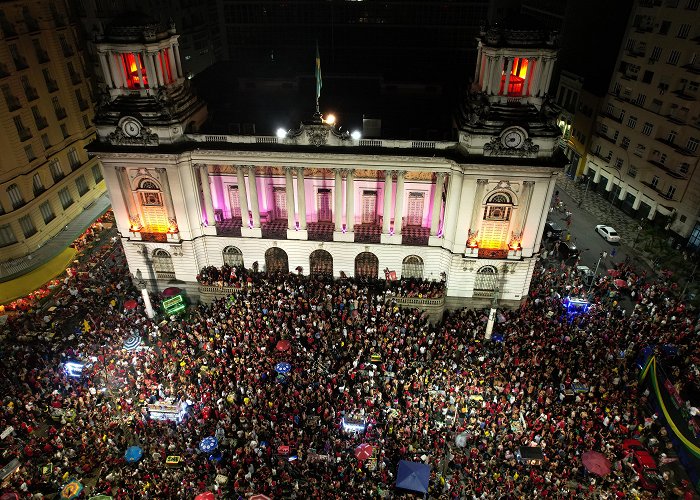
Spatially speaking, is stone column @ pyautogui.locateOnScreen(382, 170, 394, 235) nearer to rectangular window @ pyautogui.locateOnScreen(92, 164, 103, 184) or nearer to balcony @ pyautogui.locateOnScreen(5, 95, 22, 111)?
balcony @ pyautogui.locateOnScreen(5, 95, 22, 111)

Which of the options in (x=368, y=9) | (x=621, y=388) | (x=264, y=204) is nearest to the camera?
(x=621, y=388)

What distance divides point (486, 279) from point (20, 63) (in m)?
49.7

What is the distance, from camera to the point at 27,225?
4950cm

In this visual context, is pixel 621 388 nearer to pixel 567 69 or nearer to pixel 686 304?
pixel 686 304

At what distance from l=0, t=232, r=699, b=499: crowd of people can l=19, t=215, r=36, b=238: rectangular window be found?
1064 cm

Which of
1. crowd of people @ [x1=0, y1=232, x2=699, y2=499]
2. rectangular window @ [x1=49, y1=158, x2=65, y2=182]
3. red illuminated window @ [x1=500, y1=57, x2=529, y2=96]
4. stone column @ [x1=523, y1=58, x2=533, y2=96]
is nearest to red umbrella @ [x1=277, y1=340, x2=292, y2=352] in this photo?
crowd of people @ [x1=0, y1=232, x2=699, y2=499]

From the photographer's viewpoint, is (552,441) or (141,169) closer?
(552,441)

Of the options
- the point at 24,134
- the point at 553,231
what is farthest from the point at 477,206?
the point at 24,134

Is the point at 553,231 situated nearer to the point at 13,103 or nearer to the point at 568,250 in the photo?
the point at 568,250

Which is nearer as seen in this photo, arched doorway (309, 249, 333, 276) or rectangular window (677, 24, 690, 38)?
arched doorway (309, 249, 333, 276)

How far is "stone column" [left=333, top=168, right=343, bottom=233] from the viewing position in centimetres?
4368

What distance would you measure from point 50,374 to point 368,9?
61.0 metres

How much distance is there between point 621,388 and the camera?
3491cm

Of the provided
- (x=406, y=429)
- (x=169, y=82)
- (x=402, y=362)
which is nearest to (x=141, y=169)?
(x=169, y=82)
